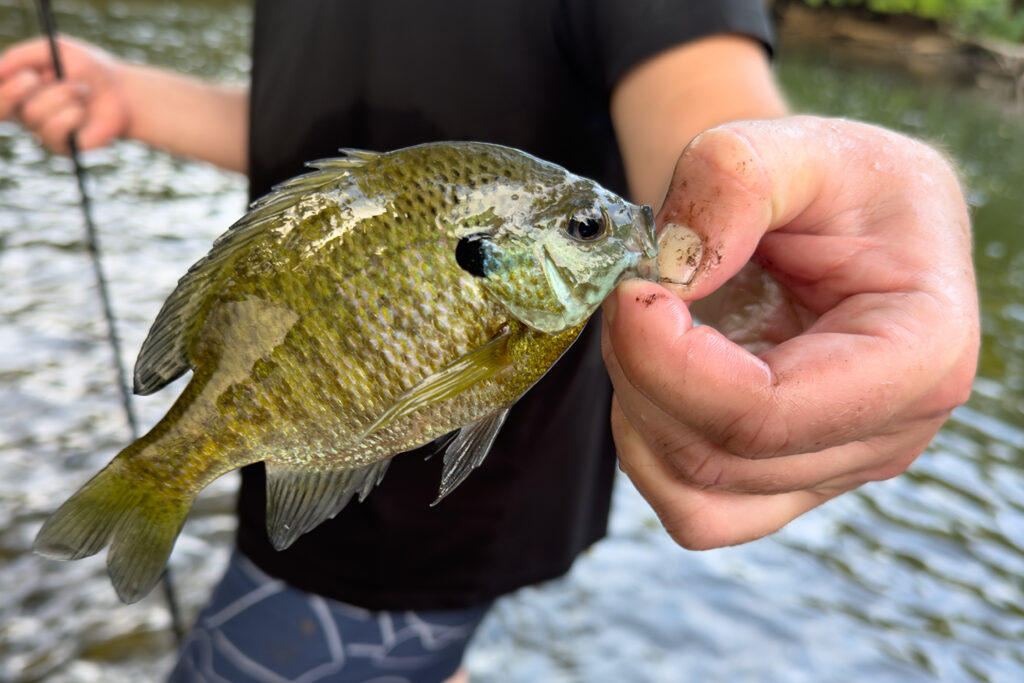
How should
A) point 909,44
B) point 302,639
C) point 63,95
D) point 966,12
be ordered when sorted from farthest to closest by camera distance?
1. point 966,12
2. point 909,44
3. point 63,95
4. point 302,639

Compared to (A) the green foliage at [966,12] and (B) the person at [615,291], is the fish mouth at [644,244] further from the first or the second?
(A) the green foliage at [966,12]

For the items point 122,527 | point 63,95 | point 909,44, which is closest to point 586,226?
point 122,527

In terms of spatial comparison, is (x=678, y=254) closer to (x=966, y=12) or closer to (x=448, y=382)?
(x=448, y=382)

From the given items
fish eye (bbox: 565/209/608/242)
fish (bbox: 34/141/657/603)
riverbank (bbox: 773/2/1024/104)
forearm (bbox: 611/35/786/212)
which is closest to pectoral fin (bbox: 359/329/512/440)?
fish (bbox: 34/141/657/603)

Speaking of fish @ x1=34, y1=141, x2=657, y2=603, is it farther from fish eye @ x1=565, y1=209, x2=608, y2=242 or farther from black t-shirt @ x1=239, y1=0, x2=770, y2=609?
black t-shirt @ x1=239, y1=0, x2=770, y2=609

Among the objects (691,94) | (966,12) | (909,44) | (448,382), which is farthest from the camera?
(966,12)
